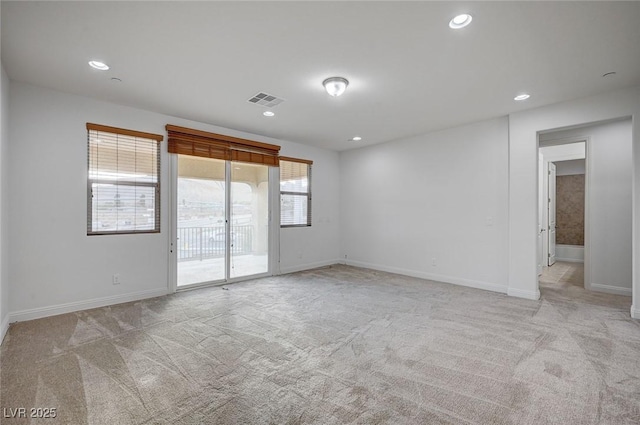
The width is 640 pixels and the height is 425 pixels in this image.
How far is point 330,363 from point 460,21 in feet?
9.79

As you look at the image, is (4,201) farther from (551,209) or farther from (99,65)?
(551,209)

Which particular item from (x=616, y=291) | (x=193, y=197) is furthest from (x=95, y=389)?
(x=616, y=291)

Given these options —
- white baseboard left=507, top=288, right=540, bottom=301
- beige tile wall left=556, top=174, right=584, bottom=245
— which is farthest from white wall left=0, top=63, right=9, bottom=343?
beige tile wall left=556, top=174, right=584, bottom=245

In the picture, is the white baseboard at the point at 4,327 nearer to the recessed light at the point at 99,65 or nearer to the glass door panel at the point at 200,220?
the glass door panel at the point at 200,220

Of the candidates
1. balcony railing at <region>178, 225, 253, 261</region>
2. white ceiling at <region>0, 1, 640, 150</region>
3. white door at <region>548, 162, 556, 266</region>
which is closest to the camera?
white ceiling at <region>0, 1, 640, 150</region>

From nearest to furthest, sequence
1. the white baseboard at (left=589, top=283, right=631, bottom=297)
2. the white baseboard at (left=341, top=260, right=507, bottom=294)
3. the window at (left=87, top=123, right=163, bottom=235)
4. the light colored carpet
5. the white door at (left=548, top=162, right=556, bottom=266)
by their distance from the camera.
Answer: the light colored carpet → the window at (left=87, top=123, right=163, bottom=235) → the white baseboard at (left=589, top=283, right=631, bottom=297) → the white baseboard at (left=341, top=260, right=507, bottom=294) → the white door at (left=548, top=162, right=556, bottom=266)

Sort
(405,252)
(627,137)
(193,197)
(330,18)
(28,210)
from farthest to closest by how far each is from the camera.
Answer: (405,252) → (193,197) → (627,137) → (28,210) → (330,18)

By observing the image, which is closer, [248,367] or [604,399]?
[604,399]

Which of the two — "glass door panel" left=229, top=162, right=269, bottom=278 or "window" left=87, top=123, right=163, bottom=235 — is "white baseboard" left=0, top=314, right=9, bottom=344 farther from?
"glass door panel" left=229, top=162, right=269, bottom=278

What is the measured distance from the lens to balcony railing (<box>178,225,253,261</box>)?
197 inches

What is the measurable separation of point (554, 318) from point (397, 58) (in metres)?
3.55

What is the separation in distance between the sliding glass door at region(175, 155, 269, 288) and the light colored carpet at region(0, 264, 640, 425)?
1093 millimetres

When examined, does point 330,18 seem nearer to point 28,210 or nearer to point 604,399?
point 604,399

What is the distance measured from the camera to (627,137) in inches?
176
